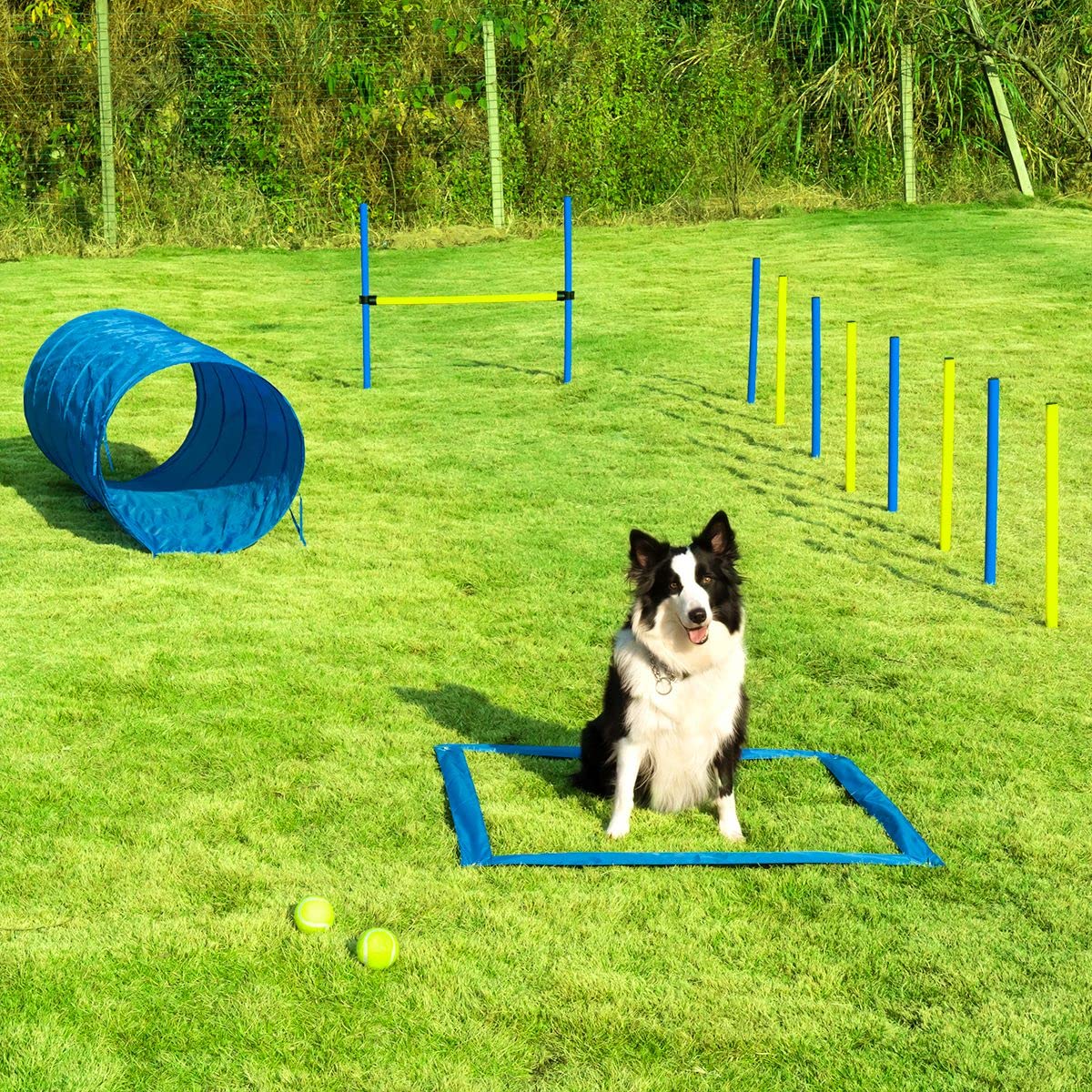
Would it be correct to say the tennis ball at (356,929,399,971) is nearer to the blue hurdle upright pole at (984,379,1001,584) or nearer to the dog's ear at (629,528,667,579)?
the dog's ear at (629,528,667,579)

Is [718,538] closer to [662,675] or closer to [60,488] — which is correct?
[662,675]

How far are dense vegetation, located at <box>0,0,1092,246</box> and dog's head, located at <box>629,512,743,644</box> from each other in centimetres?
1445

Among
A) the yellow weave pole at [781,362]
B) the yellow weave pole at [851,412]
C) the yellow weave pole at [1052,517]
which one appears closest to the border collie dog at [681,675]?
the yellow weave pole at [1052,517]

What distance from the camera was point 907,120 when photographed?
18766mm

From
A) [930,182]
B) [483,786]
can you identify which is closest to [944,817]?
[483,786]

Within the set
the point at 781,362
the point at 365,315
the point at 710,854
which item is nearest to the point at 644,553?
the point at 710,854

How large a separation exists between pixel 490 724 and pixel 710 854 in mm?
1515

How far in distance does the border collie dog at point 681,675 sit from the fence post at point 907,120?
1562 cm

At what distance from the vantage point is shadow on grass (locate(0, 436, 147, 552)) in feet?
28.4

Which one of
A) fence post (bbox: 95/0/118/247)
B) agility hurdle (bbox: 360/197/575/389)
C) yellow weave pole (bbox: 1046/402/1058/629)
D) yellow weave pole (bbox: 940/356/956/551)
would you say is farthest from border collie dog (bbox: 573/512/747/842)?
fence post (bbox: 95/0/118/247)

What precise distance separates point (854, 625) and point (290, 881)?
356cm

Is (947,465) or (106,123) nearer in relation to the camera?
(947,465)

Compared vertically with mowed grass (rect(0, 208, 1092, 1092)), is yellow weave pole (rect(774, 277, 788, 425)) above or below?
above

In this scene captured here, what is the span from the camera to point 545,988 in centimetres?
377
